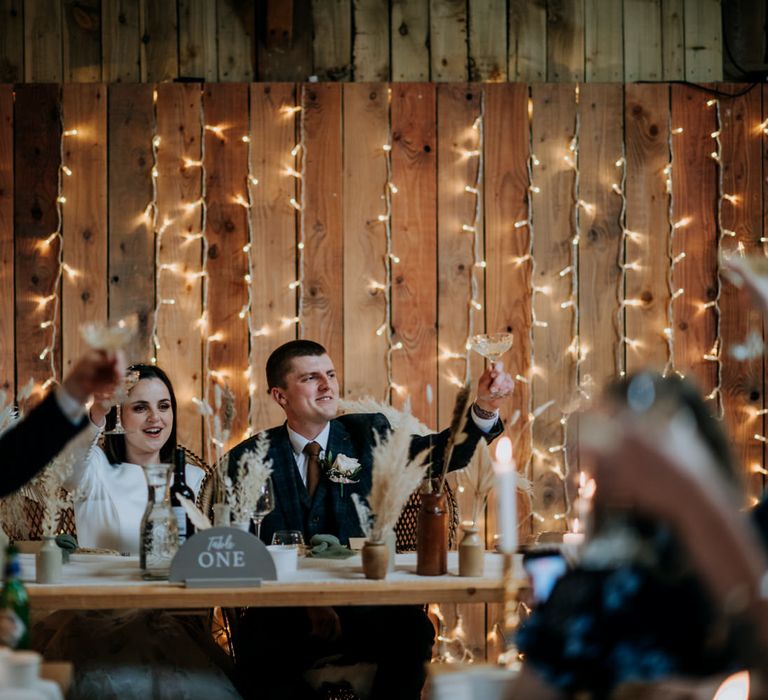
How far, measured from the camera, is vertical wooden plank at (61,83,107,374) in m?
3.84

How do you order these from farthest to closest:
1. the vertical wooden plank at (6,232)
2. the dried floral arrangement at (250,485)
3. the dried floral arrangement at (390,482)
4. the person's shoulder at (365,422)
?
the vertical wooden plank at (6,232) < the person's shoulder at (365,422) < the dried floral arrangement at (250,485) < the dried floral arrangement at (390,482)

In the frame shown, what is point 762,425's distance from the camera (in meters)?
3.94

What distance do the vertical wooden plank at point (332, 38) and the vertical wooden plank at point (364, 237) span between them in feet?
0.56

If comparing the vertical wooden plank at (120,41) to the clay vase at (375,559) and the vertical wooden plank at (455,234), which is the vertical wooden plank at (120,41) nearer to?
the vertical wooden plank at (455,234)

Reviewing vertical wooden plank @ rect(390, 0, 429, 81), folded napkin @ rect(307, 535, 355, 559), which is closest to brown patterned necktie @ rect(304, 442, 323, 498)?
folded napkin @ rect(307, 535, 355, 559)

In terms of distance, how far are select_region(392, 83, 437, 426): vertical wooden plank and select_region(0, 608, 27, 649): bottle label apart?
2.33 metres

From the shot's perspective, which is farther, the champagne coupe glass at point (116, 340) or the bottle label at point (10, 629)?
the champagne coupe glass at point (116, 340)

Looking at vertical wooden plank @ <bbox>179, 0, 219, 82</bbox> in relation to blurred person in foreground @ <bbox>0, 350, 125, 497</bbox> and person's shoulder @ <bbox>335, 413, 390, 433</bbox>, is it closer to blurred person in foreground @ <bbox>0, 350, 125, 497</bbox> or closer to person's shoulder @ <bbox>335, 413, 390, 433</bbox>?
person's shoulder @ <bbox>335, 413, 390, 433</bbox>

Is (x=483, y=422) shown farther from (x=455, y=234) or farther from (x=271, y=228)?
(x=271, y=228)

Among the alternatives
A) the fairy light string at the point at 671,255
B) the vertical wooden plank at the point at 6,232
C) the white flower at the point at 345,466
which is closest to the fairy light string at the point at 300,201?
the white flower at the point at 345,466

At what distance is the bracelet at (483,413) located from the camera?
291 cm

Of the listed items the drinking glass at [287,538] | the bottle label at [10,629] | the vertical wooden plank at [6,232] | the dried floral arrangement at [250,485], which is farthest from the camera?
the vertical wooden plank at [6,232]

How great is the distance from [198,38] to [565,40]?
155 centimetres

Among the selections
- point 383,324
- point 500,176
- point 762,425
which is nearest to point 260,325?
point 383,324
